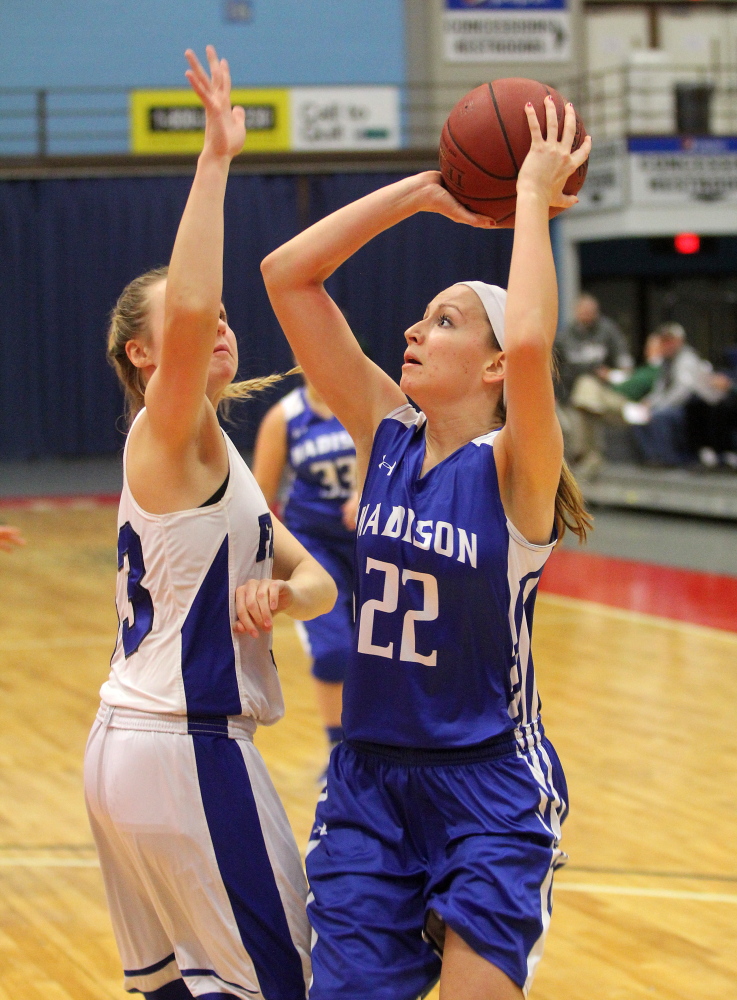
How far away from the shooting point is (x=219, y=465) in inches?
83.6

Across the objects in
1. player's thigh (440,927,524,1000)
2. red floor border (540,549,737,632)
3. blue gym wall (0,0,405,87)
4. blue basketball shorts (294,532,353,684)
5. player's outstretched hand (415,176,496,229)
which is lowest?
red floor border (540,549,737,632)

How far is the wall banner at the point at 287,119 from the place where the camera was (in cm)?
1506

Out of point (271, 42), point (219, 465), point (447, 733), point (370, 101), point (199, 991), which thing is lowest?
point (199, 991)

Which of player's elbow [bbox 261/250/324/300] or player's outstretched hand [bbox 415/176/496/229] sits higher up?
player's outstretched hand [bbox 415/176/496/229]

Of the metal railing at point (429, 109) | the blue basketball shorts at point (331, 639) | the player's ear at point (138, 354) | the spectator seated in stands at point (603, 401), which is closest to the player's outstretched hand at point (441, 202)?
the player's ear at point (138, 354)

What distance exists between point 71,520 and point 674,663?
7.03m

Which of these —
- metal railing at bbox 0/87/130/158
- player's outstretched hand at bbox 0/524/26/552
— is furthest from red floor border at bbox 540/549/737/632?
metal railing at bbox 0/87/130/158

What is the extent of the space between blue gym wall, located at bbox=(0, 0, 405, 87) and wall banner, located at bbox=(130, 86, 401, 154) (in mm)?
1006

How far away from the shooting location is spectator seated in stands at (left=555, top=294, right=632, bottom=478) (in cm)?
1280

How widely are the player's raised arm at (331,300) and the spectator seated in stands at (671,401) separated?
9.97 meters

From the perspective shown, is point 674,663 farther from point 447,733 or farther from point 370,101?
point 370,101

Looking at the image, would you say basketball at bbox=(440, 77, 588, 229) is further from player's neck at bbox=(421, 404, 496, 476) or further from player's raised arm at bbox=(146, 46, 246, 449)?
player's raised arm at bbox=(146, 46, 246, 449)

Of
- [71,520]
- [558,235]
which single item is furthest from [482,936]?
[558,235]

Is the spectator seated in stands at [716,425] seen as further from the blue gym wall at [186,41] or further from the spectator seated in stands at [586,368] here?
the blue gym wall at [186,41]
